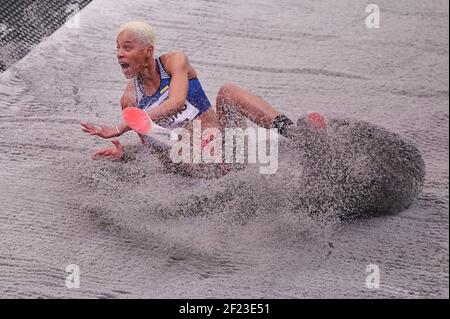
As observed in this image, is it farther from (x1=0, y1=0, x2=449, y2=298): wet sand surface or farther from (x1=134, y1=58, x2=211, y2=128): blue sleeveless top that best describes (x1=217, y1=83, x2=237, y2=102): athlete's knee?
(x1=0, y1=0, x2=449, y2=298): wet sand surface

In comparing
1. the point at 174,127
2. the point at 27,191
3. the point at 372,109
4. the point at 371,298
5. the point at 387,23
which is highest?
the point at 387,23

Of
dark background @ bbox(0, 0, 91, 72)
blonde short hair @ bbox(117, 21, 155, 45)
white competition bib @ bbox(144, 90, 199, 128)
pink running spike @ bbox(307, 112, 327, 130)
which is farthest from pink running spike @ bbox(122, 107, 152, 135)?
dark background @ bbox(0, 0, 91, 72)

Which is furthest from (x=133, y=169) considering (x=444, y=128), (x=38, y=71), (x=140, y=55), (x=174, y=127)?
(x=444, y=128)

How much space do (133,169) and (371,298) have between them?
23.4 inches

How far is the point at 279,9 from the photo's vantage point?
6.80 ft

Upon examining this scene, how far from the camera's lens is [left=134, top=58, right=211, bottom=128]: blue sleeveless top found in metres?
1.57

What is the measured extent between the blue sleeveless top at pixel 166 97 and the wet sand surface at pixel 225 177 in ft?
0.48

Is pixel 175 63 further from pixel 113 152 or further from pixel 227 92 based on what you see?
pixel 113 152

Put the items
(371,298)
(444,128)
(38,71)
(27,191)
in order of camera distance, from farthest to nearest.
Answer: (38,71) < (444,128) < (27,191) < (371,298)

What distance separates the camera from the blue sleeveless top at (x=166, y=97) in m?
1.57

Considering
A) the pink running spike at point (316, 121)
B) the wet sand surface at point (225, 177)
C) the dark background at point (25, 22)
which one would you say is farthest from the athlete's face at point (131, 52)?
the dark background at point (25, 22)

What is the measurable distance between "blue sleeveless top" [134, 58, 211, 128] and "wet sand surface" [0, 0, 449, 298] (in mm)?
148

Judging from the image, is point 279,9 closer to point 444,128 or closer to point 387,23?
point 387,23

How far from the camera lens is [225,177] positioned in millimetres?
1620
